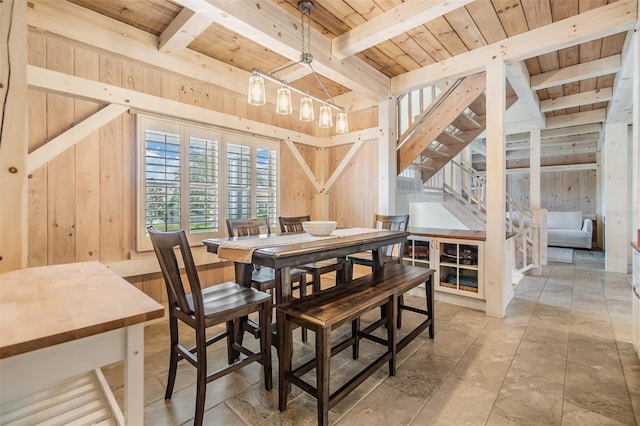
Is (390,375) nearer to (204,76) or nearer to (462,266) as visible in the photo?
(462,266)

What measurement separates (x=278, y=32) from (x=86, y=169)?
1987mm

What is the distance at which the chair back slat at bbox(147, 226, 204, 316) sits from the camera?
1463 mm

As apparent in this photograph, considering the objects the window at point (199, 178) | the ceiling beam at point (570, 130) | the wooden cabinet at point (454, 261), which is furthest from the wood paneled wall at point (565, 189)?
the window at point (199, 178)

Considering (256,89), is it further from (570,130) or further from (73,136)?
(570,130)

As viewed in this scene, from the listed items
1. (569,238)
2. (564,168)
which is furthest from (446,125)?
(564,168)

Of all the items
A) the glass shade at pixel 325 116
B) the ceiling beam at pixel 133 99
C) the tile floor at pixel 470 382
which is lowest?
the tile floor at pixel 470 382

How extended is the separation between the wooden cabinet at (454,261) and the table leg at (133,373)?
10.2ft

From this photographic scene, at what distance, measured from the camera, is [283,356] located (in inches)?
65.1

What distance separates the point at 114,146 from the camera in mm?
2613

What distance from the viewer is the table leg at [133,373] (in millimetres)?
910

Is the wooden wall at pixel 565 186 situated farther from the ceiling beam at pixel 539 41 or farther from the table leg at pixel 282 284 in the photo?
the table leg at pixel 282 284

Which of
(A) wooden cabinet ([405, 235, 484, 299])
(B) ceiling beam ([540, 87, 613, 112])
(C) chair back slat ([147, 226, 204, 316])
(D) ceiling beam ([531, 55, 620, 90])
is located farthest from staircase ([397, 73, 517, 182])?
(C) chair back slat ([147, 226, 204, 316])

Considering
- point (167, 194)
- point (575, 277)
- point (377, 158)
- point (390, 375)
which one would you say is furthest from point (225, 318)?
point (575, 277)

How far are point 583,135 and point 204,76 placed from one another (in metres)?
→ 8.15
